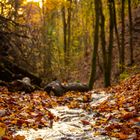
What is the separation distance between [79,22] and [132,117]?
3600 centimetres

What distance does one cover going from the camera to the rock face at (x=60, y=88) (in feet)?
44.8

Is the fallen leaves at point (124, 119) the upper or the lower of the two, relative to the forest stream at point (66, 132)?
upper

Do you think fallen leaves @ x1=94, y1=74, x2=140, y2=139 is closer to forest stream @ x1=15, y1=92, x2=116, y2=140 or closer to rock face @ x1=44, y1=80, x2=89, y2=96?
forest stream @ x1=15, y1=92, x2=116, y2=140

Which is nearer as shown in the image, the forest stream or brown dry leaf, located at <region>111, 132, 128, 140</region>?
brown dry leaf, located at <region>111, 132, 128, 140</region>

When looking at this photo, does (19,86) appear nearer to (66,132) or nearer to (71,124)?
(71,124)

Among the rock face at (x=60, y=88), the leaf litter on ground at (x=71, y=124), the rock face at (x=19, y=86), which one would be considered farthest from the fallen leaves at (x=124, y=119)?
the rock face at (x=60, y=88)

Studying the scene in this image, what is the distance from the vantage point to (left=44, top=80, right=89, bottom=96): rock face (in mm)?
13664

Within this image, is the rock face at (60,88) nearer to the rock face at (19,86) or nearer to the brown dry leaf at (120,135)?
the rock face at (19,86)

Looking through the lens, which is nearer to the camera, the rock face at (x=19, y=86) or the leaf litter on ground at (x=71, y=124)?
the leaf litter on ground at (x=71, y=124)

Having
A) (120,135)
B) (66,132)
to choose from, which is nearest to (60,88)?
(66,132)

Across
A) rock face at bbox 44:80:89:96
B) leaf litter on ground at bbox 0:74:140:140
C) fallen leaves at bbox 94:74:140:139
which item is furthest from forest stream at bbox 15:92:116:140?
rock face at bbox 44:80:89:96

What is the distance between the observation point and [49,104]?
1010 cm

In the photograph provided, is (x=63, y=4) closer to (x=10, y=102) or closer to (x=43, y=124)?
(x=10, y=102)

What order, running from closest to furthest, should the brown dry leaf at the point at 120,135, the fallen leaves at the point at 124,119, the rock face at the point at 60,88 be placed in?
the brown dry leaf at the point at 120,135 < the fallen leaves at the point at 124,119 < the rock face at the point at 60,88
